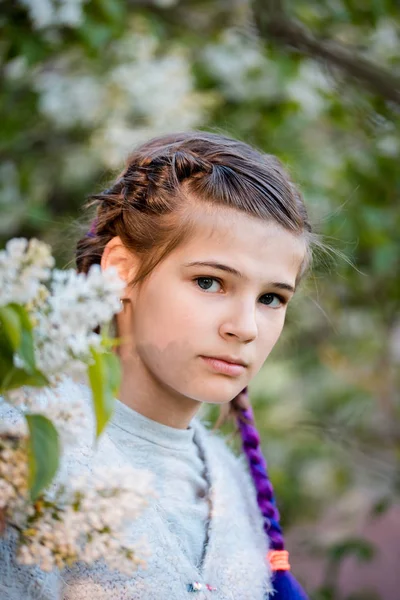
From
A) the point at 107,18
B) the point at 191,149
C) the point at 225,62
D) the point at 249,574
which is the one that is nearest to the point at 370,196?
the point at 225,62

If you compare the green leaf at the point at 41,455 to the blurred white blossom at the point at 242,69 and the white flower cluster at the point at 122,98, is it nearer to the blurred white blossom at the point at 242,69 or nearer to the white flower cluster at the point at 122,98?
the white flower cluster at the point at 122,98

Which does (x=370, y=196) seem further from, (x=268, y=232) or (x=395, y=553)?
(x=395, y=553)

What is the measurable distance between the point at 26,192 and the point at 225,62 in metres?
0.88

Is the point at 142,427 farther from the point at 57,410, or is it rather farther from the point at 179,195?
the point at 57,410

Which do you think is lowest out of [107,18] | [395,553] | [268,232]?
[395,553]

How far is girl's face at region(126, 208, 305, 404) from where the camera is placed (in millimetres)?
1278

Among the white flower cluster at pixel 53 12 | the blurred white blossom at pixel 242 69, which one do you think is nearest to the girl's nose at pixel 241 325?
the white flower cluster at pixel 53 12

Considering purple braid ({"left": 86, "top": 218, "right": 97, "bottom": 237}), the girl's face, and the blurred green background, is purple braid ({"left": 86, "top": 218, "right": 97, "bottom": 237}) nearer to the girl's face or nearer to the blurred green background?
the girl's face

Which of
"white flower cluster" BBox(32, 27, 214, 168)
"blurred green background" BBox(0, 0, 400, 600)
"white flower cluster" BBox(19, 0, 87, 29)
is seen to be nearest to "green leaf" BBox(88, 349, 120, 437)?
"blurred green background" BBox(0, 0, 400, 600)

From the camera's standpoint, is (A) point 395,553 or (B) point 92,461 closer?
(B) point 92,461

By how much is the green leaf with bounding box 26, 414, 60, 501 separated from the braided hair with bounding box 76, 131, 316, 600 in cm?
55

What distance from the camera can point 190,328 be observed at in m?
1.28

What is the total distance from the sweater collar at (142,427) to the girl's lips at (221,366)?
0.19 metres

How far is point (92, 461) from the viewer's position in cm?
126
